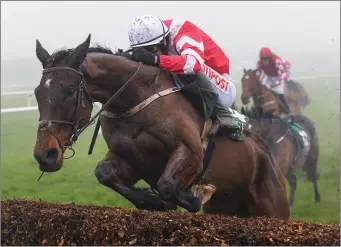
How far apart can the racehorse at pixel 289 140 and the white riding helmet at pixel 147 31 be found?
3.14 metres

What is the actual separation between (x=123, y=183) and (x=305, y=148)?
508 cm

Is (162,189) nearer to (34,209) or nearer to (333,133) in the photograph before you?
(34,209)

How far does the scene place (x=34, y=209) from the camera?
360cm

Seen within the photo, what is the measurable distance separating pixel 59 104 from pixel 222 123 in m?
1.49

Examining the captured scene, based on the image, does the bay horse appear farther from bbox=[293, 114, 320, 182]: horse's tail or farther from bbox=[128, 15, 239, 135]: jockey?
bbox=[293, 114, 320, 182]: horse's tail

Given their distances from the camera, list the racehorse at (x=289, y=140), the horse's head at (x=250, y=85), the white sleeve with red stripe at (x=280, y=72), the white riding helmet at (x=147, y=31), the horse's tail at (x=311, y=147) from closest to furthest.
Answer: the white riding helmet at (x=147, y=31)
the racehorse at (x=289, y=140)
the horse's tail at (x=311, y=147)
the horse's head at (x=250, y=85)
the white sleeve with red stripe at (x=280, y=72)

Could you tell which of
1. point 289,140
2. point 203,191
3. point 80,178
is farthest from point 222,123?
point 80,178

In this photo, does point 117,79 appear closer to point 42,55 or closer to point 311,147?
point 42,55

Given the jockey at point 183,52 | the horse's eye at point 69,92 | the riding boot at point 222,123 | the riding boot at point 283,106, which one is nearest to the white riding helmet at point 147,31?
the jockey at point 183,52

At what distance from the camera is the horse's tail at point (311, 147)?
29.6 feet

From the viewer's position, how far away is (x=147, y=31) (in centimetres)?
425

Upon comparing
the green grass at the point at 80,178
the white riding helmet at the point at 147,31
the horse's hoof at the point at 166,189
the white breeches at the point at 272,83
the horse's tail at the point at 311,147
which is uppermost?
the white riding helmet at the point at 147,31

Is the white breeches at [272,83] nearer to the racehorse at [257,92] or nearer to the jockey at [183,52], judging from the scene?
the racehorse at [257,92]

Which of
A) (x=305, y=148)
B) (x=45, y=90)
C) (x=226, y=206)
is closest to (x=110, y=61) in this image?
(x=45, y=90)
